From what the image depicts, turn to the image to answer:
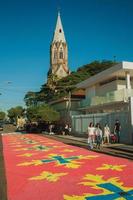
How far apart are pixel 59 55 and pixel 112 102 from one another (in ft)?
277

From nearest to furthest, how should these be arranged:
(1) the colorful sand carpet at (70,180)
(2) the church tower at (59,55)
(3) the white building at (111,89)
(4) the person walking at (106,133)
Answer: (1) the colorful sand carpet at (70,180)
(4) the person walking at (106,133)
(3) the white building at (111,89)
(2) the church tower at (59,55)

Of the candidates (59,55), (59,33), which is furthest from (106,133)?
(59,55)

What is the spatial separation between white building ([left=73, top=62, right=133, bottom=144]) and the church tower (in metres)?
71.4

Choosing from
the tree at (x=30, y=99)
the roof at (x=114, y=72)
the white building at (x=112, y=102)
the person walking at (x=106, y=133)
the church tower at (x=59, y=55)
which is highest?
the church tower at (x=59, y=55)

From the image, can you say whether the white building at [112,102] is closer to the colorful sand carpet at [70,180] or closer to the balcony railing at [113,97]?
the balcony railing at [113,97]

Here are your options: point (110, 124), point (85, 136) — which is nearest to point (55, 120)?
point (85, 136)

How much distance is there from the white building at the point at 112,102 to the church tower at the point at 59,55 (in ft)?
234

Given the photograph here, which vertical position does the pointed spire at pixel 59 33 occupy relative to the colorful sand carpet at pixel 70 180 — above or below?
above

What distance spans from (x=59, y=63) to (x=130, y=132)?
93.6 m

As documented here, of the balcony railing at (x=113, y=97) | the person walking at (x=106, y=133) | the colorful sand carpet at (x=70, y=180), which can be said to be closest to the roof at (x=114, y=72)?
the balcony railing at (x=113, y=97)

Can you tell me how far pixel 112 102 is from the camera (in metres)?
31.6

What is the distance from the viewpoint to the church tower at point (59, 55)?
111 metres

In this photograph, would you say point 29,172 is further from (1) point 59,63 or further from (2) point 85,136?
(1) point 59,63

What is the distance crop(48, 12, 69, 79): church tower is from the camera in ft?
365
